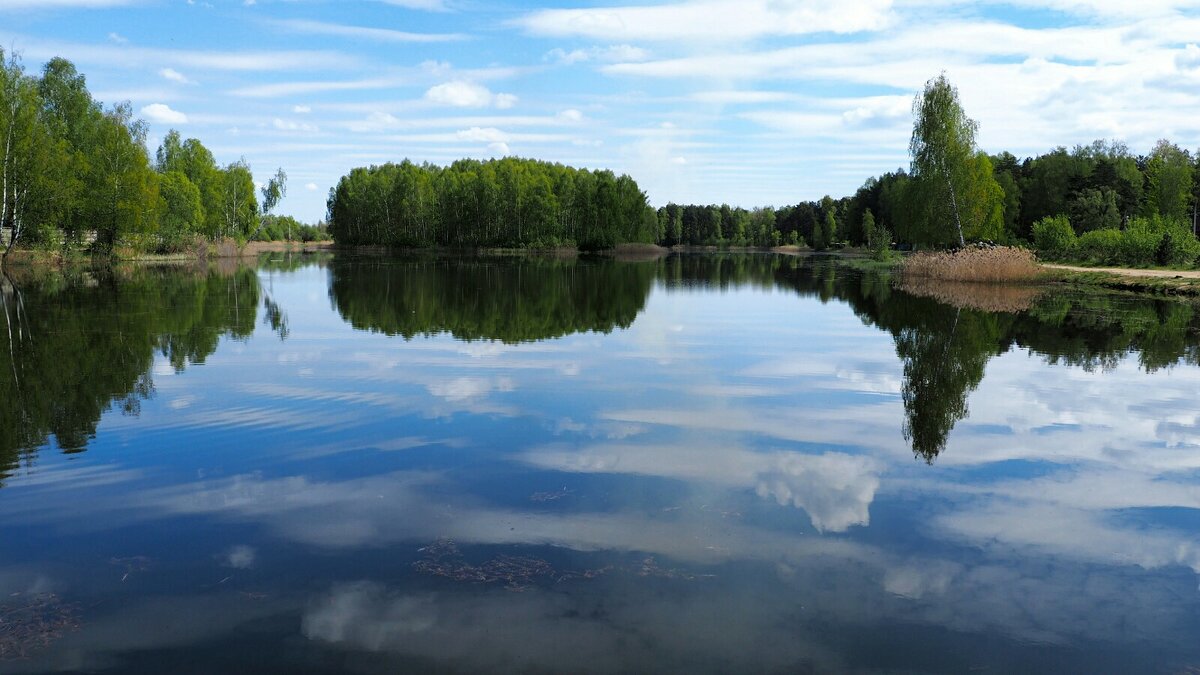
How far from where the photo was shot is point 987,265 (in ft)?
148

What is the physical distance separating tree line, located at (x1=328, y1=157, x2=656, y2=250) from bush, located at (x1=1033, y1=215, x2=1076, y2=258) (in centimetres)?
6652

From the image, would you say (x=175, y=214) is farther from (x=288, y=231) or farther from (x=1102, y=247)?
(x=288, y=231)

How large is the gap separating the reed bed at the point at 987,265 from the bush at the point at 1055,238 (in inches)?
614

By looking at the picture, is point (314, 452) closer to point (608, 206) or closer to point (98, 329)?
point (98, 329)

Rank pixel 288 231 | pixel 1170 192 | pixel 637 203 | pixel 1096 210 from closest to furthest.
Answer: pixel 1096 210
pixel 1170 192
pixel 637 203
pixel 288 231

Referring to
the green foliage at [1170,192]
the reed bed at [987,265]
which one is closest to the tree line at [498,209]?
the green foliage at [1170,192]

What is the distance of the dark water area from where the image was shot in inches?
218

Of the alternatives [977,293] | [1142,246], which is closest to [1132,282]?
[977,293]

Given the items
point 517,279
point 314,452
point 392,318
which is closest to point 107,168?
point 517,279

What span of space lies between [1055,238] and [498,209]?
79.7 metres

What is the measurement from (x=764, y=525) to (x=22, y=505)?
7.02 m

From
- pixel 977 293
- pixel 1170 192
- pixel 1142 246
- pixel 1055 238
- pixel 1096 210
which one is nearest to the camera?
pixel 977 293

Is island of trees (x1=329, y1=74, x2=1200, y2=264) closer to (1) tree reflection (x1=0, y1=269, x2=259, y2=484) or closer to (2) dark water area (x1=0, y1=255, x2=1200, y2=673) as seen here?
(2) dark water area (x1=0, y1=255, x2=1200, y2=673)

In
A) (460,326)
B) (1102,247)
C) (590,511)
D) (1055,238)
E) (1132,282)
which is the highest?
(1055,238)
